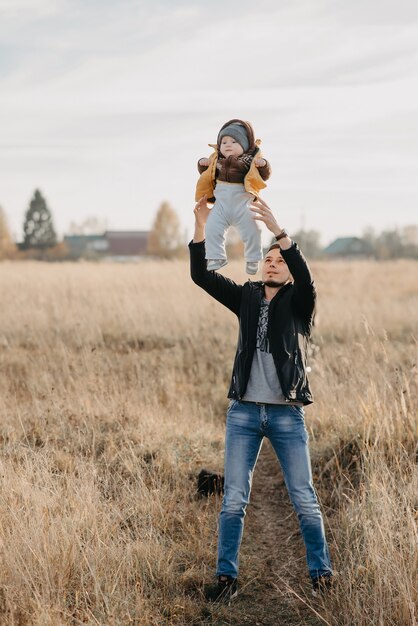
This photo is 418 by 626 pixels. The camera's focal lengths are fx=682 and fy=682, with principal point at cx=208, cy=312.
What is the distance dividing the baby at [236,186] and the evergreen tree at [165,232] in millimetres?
36990

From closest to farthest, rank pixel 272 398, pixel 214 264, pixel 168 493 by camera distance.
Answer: pixel 214 264 → pixel 272 398 → pixel 168 493

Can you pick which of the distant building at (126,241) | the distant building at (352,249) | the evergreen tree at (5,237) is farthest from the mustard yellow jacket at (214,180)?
the distant building at (352,249)

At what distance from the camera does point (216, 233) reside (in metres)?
3.22

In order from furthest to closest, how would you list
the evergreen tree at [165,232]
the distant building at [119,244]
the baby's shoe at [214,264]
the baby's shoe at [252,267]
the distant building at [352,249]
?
the distant building at [352,249]
the distant building at [119,244]
the evergreen tree at [165,232]
the baby's shoe at [214,264]
the baby's shoe at [252,267]

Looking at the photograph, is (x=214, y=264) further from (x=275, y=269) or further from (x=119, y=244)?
(x=119, y=244)

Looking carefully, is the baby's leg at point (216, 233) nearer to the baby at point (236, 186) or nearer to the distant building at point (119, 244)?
the baby at point (236, 186)

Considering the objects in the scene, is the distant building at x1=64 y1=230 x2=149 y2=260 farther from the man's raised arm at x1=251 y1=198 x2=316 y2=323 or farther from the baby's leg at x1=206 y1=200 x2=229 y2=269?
the baby's leg at x1=206 y1=200 x2=229 y2=269

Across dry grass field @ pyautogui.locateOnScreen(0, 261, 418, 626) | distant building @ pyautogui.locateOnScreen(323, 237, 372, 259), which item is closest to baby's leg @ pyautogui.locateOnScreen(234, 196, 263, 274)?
dry grass field @ pyautogui.locateOnScreen(0, 261, 418, 626)

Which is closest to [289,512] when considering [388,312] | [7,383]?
[7,383]

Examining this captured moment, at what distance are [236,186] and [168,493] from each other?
7.55ft

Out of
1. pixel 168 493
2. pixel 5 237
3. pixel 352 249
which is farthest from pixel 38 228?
pixel 168 493

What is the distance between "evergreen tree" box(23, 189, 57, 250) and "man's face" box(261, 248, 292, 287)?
47.3 meters

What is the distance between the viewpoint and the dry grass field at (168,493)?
3311 mm

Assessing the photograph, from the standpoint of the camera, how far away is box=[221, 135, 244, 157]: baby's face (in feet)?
10.6
